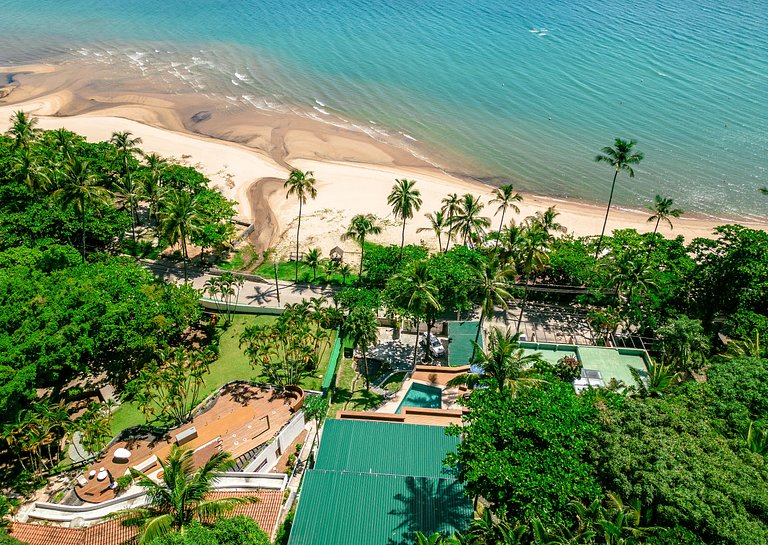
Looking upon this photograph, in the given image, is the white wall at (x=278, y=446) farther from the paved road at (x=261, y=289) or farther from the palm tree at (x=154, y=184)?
the palm tree at (x=154, y=184)

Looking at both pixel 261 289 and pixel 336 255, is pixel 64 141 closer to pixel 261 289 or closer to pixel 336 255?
pixel 261 289

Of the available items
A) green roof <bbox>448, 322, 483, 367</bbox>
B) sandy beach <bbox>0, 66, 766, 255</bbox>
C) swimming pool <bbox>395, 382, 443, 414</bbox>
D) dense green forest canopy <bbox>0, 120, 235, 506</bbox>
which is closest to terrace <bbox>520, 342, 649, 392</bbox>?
green roof <bbox>448, 322, 483, 367</bbox>

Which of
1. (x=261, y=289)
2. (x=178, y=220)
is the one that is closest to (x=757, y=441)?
(x=261, y=289)

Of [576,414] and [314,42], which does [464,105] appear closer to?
[314,42]

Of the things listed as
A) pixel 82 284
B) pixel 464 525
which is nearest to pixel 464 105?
pixel 82 284

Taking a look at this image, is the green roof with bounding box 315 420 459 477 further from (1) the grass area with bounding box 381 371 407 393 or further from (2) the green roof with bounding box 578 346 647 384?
(2) the green roof with bounding box 578 346 647 384
